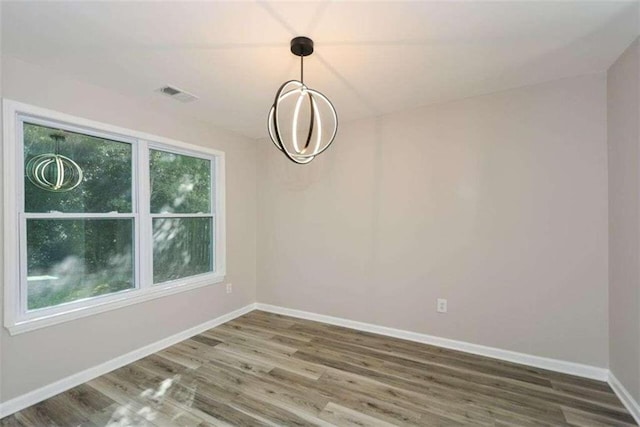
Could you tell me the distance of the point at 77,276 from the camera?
2408 millimetres

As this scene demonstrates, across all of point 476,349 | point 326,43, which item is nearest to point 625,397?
point 476,349

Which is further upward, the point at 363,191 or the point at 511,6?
the point at 511,6

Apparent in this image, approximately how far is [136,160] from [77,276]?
1.13 metres

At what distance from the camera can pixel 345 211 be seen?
11.4 feet

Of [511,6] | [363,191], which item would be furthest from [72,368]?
[511,6]

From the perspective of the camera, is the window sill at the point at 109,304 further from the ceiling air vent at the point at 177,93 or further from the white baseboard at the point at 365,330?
the ceiling air vent at the point at 177,93

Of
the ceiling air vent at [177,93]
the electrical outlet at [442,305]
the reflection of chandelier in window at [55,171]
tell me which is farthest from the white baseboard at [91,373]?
the electrical outlet at [442,305]

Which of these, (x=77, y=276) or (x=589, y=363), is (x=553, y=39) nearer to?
(x=589, y=363)

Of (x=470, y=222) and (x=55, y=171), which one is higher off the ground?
(x=55, y=171)

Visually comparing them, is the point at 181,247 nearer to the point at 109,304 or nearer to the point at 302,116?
the point at 109,304

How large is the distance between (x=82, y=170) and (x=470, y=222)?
11.4 feet

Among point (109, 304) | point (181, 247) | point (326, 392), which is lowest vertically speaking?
point (326, 392)

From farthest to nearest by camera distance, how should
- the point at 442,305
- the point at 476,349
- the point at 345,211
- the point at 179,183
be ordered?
1. the point at 345,211
2. the point at 179,183
3. the point at 442,305
4. the point at 476,349

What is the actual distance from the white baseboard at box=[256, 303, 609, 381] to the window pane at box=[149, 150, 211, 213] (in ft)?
6.04
